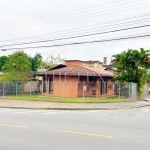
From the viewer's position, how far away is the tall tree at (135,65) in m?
23.1

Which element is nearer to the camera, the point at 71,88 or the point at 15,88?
the point at 71,88

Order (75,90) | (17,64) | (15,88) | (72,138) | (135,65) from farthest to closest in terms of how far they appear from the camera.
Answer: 1. (17,64)
2. (15,88)
3. (75,90)
4. (135,65)
5. (72,138)

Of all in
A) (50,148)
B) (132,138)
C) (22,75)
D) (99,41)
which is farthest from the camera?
(22,75)

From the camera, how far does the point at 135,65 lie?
23594 millimetres

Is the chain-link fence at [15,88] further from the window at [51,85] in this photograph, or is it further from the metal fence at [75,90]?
the window at [51,85]

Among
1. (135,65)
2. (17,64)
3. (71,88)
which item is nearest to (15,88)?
(71,88)

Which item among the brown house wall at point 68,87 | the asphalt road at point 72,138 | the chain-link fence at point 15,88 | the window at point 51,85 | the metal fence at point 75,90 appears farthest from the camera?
the window at point 51,85

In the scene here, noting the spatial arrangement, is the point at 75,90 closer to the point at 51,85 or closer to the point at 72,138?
the point at 51,85

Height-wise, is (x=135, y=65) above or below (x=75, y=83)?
above

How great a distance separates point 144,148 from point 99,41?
11.2m

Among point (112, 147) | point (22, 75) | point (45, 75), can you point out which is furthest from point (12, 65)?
point (112, 147)

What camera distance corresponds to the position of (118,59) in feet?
81.1

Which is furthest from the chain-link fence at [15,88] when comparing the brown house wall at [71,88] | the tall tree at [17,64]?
the tall tree at [17,64]

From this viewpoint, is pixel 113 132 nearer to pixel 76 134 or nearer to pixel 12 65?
pixel 76 134
